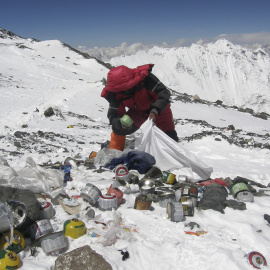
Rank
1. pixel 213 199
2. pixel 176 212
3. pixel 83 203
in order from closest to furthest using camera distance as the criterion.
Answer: pixel 176 212 < pixel 83 203 < pixel 213 199

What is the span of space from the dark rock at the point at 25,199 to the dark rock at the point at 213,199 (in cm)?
197

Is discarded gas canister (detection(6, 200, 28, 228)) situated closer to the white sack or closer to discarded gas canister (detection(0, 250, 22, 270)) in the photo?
discarded gas canister (detection(0, 250, 22, 270))

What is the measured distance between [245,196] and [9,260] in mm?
2881

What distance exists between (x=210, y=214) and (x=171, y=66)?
14511 cm

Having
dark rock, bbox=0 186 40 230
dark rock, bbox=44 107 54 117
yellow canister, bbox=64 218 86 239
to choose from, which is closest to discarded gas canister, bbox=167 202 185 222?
yellow canister, bbox=64 218 86 239

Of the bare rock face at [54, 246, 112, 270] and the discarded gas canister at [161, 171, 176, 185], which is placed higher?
the discarded gas canister at [161, 171, 176, 185]

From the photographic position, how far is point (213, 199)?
10.9ft

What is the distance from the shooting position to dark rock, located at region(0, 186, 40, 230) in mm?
2518

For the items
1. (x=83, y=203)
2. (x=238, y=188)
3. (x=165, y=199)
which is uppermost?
(x=238, y=188)

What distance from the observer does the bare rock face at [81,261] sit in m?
2.06

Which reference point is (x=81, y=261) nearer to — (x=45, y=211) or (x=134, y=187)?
(x=45, y=211)

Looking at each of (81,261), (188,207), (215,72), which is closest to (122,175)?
(188,207)

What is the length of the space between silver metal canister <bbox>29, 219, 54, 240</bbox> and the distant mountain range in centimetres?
10498

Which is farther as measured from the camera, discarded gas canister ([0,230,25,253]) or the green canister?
the green canister
